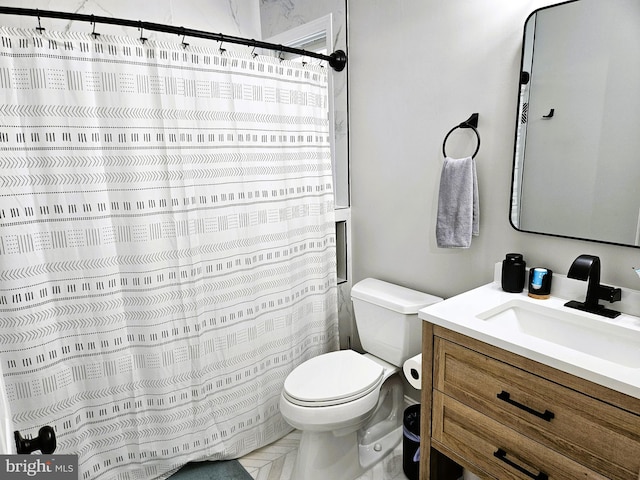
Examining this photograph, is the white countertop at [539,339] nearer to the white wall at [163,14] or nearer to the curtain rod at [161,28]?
the curtain rod at [161,28]

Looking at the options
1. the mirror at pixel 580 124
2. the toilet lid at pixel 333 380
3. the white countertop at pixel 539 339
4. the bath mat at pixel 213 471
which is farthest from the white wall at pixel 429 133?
the bath mat at pixel 213 471

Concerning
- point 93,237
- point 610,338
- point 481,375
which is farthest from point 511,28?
point 93,237

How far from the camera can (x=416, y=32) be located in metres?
1.86

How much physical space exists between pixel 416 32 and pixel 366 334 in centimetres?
144

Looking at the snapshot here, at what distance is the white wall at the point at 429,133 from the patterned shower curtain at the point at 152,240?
249mm

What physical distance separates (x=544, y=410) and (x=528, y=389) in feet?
0.21

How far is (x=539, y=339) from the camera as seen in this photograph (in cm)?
123

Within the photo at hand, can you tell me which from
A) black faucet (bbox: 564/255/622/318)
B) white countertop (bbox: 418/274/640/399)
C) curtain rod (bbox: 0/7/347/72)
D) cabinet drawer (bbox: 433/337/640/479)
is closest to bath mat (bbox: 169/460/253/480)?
cabinet drawer (bbox: 433/337/640/479)

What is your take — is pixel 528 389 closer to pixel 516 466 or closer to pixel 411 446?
pixel 516 466

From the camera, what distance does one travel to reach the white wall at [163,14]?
1.88 meters

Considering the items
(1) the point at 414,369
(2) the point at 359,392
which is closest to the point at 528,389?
(1) the point at 414,369

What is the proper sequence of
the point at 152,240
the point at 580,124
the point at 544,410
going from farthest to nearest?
1. the point at 152,240
2. the point at 580,124
3. the point at 544,410

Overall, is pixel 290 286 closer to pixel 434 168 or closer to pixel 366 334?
pixel 366 334

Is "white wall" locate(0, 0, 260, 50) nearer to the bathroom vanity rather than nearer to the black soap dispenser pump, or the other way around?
the black soap dispenser pump
